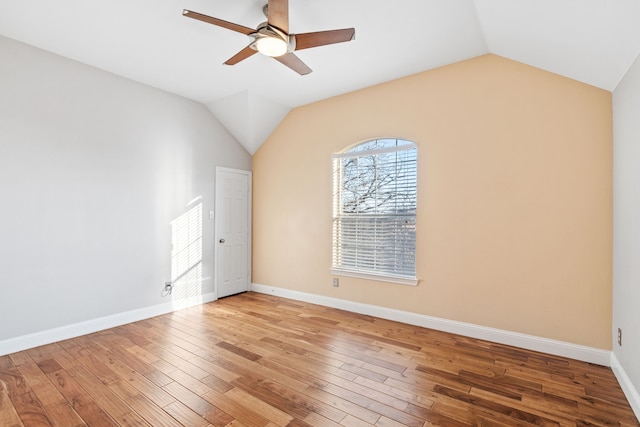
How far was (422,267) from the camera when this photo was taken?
11.9 feet

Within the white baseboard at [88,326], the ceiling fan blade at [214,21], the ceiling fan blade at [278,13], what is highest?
A: the ceiling fan blade at [278,13]

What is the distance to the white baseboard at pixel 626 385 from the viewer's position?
2032 mm

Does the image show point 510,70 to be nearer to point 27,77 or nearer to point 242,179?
point 242,179

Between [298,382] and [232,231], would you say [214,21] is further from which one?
[232,231]

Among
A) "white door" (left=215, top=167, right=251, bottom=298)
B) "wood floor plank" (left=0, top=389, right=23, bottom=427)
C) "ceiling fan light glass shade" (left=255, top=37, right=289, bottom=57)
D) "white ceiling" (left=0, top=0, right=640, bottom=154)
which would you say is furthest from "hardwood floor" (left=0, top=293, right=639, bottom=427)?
"ceiling fan light glass shade" (left=255, top=37, right=289, bottom=57)

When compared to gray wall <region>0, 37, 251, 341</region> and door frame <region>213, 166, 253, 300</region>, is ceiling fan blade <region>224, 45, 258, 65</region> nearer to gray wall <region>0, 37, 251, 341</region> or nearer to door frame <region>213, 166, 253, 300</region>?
gray wall <region>0, 37, 251, 341</region>

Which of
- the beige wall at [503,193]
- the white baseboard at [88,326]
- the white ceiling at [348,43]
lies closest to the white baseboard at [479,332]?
the beige wall at [503,193]

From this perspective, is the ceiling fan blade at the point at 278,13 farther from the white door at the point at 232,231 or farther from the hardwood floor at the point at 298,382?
the white door at the point at 232,231

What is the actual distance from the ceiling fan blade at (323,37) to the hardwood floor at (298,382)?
2643 millimetres

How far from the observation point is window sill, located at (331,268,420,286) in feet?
12.1

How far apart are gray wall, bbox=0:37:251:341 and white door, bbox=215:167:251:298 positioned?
1.38 ft

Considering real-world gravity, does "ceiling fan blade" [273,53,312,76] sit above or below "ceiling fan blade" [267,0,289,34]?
below

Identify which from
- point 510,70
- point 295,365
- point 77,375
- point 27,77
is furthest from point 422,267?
point 27,77

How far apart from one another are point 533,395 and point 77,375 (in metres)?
3.60
